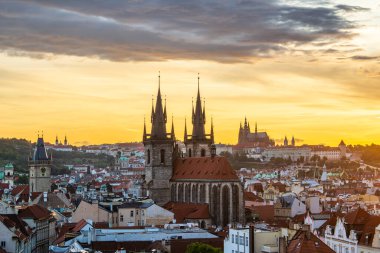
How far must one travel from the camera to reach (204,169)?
129500mm

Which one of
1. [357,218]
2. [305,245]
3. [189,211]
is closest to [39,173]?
[189,211]

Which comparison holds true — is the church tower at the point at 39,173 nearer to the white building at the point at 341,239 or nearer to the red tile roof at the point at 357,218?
the white building at the point at 341,239

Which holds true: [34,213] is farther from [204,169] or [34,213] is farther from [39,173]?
[39,173]

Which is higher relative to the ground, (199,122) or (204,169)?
(199,122)

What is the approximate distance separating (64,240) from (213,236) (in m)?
14.3

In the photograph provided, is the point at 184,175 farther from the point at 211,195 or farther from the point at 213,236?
the point at 213,236

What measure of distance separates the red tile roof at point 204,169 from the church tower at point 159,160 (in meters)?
1.66

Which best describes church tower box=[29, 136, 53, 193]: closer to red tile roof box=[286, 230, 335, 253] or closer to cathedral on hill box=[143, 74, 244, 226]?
cathedral on hill box=[143, 74, 244, 226]

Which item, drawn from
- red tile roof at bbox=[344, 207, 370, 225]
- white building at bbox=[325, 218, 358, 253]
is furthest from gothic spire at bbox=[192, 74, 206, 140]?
red tile roof at bbox=[344, 207, 370, 225]

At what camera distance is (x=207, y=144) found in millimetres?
150250

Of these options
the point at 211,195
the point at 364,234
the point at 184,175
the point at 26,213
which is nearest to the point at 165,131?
the point at 184,175

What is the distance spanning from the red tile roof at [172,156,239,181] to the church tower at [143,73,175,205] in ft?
5.43

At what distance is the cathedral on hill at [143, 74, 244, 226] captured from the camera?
124 m

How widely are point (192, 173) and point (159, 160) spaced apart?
25.4 feet
